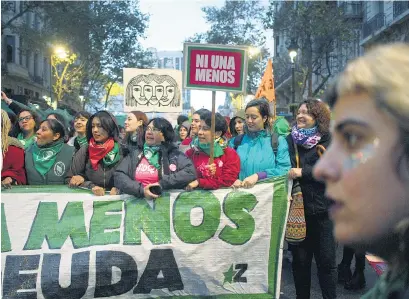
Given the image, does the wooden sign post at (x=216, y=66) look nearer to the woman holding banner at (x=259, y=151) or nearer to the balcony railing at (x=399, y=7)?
the woman holding banner at (x=259, y=151)

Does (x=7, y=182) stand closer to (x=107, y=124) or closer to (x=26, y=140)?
(x=107, y=124)

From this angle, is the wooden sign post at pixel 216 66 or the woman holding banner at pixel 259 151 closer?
the woman holding banner at pixel 259 151

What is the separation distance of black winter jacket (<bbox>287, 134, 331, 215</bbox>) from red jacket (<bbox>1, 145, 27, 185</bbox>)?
2.63 meters

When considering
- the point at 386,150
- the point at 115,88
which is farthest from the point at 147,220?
the point at 115,88

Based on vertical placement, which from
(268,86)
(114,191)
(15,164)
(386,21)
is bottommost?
(114,191)

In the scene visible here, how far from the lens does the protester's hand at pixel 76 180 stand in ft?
16.5

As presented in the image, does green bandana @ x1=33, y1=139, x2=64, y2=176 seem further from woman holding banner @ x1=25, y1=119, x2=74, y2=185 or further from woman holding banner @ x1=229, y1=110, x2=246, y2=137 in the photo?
woman holding banner @ x1=229, y1=110, x2=246, y2=137

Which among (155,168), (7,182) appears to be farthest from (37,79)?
(155,168)

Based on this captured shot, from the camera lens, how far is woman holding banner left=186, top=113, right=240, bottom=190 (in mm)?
5066

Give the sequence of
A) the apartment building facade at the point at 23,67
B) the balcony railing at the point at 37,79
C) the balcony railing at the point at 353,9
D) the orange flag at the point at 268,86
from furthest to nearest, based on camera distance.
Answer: the balcony railing at the point at 37,79
the apartment building facade at the point at 23,67
the balcony railing at the point at 353,9
the orange flag at the point at 268,86

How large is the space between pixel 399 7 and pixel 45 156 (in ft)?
81.4

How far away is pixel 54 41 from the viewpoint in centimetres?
2791

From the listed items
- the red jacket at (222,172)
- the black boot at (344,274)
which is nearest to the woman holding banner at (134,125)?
the red jacket at (222,172)

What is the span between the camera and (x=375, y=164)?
3.13 ft
